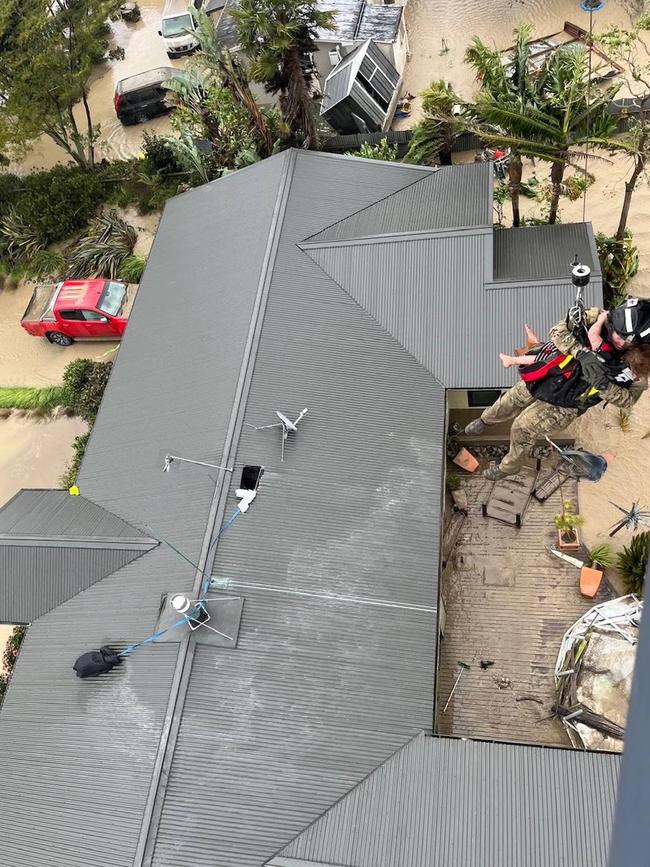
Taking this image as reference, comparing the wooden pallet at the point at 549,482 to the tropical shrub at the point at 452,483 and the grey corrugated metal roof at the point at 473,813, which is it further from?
the grey corrugated metal roof at the point at 473,813

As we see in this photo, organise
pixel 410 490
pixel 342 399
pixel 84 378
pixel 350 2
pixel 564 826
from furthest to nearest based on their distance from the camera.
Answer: pixel 350 2 < pixel 84 378 < pixel 342 399 < pixel 410 490 < pixel 564 826

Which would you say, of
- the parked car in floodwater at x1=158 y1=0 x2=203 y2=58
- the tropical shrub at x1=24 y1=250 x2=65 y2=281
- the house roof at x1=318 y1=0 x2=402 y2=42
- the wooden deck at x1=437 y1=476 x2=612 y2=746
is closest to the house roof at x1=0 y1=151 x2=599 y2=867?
the wooden deck at x1=437 y1=476 x2=612 y2=746

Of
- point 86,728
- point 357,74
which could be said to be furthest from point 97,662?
point 357,74

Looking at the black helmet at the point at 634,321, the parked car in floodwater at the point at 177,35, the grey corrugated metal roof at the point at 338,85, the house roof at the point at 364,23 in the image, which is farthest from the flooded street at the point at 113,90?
the black helmet at the point at 634,321

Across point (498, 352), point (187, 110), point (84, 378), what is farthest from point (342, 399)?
point (187, 110)

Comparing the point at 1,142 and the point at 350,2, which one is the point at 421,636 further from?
the point at 350,2

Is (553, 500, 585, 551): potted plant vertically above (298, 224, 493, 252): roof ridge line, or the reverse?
(298, 224, 493, 252): roof ridge line

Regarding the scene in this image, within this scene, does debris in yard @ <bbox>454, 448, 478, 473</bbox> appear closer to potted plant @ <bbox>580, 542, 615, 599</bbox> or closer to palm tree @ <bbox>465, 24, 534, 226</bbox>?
potted plant @ <bbox>580, 542, 615, 599</bbox>
